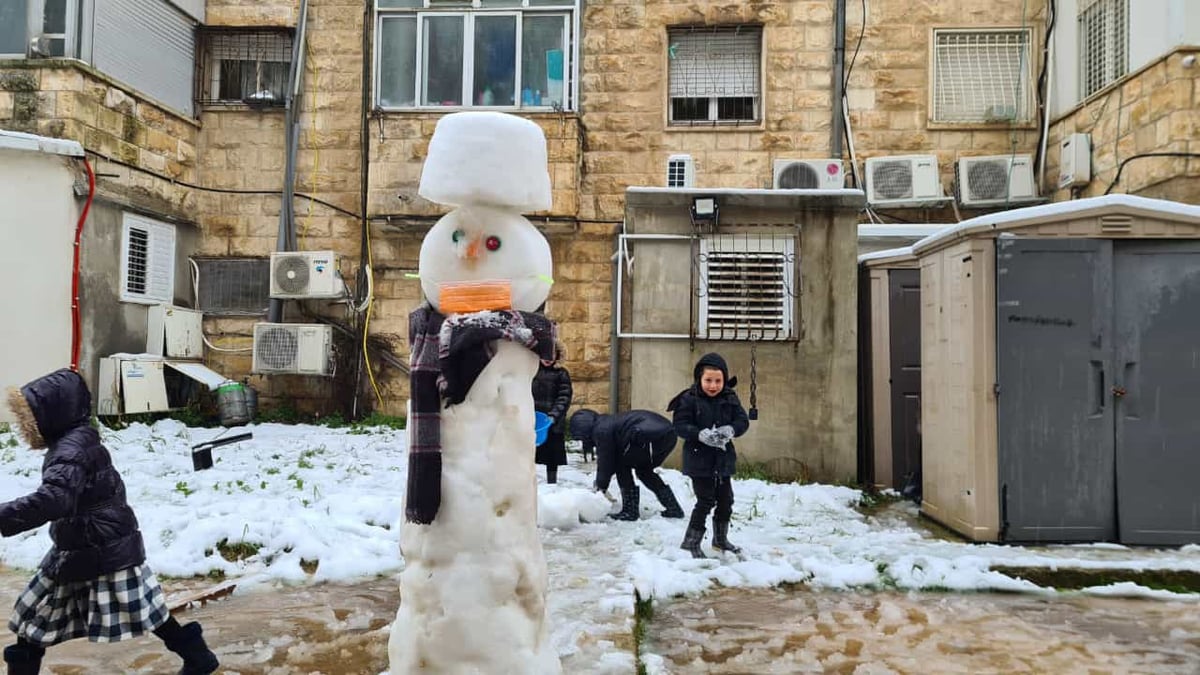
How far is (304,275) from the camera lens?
11203mm

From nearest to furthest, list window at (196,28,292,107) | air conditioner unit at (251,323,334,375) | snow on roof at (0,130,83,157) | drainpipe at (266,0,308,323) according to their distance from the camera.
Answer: snow on roof at (0,130,83,157), air conditioner unit at (251,323,334,375), drainpipe at (266,0,308,323), window at (196,28,292,107)

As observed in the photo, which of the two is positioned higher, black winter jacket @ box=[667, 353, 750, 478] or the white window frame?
the white window frame

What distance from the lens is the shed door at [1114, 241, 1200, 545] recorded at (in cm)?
600

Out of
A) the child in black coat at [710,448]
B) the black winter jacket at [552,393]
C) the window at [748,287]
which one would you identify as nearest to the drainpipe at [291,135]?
the black winter jacket at [552,393]

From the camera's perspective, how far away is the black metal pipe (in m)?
11.5

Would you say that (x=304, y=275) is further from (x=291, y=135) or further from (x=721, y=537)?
(x=721, y=537)

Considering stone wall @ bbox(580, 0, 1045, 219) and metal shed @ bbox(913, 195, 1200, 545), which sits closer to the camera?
metal shed @ bbox(913, 195, 1200, 545)

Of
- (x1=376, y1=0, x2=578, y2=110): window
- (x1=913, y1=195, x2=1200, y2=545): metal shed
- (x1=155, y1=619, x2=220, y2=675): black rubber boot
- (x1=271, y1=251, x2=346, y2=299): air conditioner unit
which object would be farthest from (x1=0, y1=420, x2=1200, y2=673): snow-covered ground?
(x1=376, y1=0, x2=578, y2=110): window

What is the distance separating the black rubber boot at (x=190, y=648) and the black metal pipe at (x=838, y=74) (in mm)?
10322

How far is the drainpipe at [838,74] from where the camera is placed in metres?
11.5

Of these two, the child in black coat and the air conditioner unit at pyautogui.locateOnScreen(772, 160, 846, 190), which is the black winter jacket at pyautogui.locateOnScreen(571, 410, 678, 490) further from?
the air conditioner unit at pyautogui.locateOnScreen(772, 160, 846, 190)

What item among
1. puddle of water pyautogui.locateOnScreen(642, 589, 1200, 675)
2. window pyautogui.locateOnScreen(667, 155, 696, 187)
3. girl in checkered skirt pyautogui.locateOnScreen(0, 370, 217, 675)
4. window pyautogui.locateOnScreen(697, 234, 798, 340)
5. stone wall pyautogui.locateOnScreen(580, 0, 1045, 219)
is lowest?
puddle of water pyautogui.locateOnScreen(642, 589, 1200, 675)

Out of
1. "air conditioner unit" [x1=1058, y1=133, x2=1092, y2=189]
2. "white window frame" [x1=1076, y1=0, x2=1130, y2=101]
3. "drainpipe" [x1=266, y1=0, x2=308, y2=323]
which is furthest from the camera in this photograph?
"drainpipe" [x1=266, y1=0, x2=308, y2=323]

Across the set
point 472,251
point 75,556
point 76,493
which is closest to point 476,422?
point 472,251
